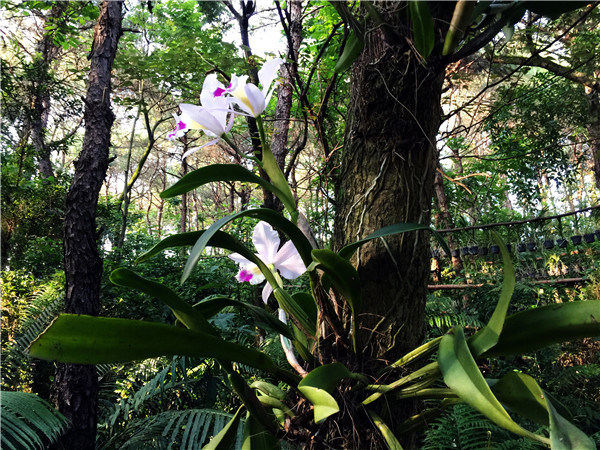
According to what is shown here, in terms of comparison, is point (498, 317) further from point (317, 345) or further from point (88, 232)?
point (88, 232)

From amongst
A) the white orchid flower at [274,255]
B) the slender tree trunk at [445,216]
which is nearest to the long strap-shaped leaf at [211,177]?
the white orchid flower at [274,255]

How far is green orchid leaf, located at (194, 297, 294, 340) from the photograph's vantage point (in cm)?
47

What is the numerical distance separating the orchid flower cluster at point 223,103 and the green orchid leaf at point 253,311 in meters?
0.20

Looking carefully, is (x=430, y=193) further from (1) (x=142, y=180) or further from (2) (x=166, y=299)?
(1) (x=142, y=180)

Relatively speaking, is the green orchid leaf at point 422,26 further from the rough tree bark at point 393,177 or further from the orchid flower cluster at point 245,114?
the orchid flower cluster at point 245,114

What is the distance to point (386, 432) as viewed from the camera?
1.31 ft

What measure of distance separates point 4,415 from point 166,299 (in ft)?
3.37

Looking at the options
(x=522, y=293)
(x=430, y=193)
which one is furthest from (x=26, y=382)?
(x=522, y=293)

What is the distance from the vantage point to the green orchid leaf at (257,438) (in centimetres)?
43

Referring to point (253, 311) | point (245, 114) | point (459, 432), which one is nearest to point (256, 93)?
point (245, 114)

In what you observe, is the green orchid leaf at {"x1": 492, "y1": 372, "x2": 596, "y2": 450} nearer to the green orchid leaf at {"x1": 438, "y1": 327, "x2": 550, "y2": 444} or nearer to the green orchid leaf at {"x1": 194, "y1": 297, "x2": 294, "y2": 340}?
the green orchid leaf at {"x1": 438, "y1": 327, "x2": 550, "y2": 444}

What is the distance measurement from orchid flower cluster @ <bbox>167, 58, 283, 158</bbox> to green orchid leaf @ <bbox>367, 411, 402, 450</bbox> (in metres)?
0.37

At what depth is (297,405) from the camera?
0.46 m

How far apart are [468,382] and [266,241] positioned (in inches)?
12.6
